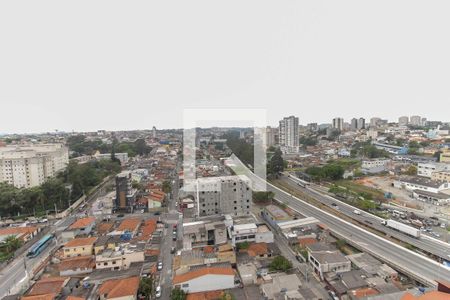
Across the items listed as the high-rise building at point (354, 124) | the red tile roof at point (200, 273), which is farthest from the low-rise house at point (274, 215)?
the high-rise building at point (354, 124)

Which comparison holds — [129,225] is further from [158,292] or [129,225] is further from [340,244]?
[340,244]

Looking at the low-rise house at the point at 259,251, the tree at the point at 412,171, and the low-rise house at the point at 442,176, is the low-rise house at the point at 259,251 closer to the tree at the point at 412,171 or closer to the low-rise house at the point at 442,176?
the low-rise house at the point at 442,176

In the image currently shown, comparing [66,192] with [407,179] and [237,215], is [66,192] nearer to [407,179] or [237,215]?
[237,215]

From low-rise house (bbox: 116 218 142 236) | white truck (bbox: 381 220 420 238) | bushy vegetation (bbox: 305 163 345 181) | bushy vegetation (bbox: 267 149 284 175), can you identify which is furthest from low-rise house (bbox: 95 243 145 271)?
bushy vegetation (bbox: 267 149 284 175)

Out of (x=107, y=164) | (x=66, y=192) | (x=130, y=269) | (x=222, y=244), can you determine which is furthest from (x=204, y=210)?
(x=107, y=164)

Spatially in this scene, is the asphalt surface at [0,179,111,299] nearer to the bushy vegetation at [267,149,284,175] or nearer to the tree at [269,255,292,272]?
the tree at [269,255,292,272]

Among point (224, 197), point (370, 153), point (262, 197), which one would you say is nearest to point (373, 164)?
point (370, 153)

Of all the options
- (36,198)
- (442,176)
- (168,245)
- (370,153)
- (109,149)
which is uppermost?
(109,149)
